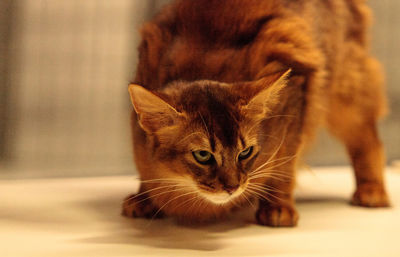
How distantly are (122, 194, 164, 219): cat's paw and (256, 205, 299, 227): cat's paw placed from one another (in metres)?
0.33

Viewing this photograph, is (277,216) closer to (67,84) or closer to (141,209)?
(141,209)

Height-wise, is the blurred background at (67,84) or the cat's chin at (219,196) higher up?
the blurred background at (67,84)

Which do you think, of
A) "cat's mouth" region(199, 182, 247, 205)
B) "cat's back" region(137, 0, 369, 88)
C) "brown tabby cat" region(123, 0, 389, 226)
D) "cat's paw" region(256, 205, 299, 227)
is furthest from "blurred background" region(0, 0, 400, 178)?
"cat's mouth" region(199, 182, 247, 205)

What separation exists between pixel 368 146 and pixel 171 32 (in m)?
0.89

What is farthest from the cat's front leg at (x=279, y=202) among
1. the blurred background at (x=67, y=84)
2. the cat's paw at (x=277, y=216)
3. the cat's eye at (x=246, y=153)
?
the blurred background at (x=67, y=84)

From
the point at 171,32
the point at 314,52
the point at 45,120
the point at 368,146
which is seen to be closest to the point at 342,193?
the point at 368,146

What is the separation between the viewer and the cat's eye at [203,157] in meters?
1.51

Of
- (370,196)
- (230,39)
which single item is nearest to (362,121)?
(370,196)

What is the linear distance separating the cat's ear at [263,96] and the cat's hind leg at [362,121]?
54cm

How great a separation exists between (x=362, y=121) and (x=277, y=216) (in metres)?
→ 0.61

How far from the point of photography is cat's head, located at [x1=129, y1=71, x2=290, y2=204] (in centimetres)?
150

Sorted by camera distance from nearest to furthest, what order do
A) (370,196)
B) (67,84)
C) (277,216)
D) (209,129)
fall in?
(209,129)
(277,216)
(370,196)
(67,84)

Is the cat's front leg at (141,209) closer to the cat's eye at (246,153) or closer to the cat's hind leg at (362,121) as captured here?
the cat's eye at (246,153)

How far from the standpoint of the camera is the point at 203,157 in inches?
59.7
